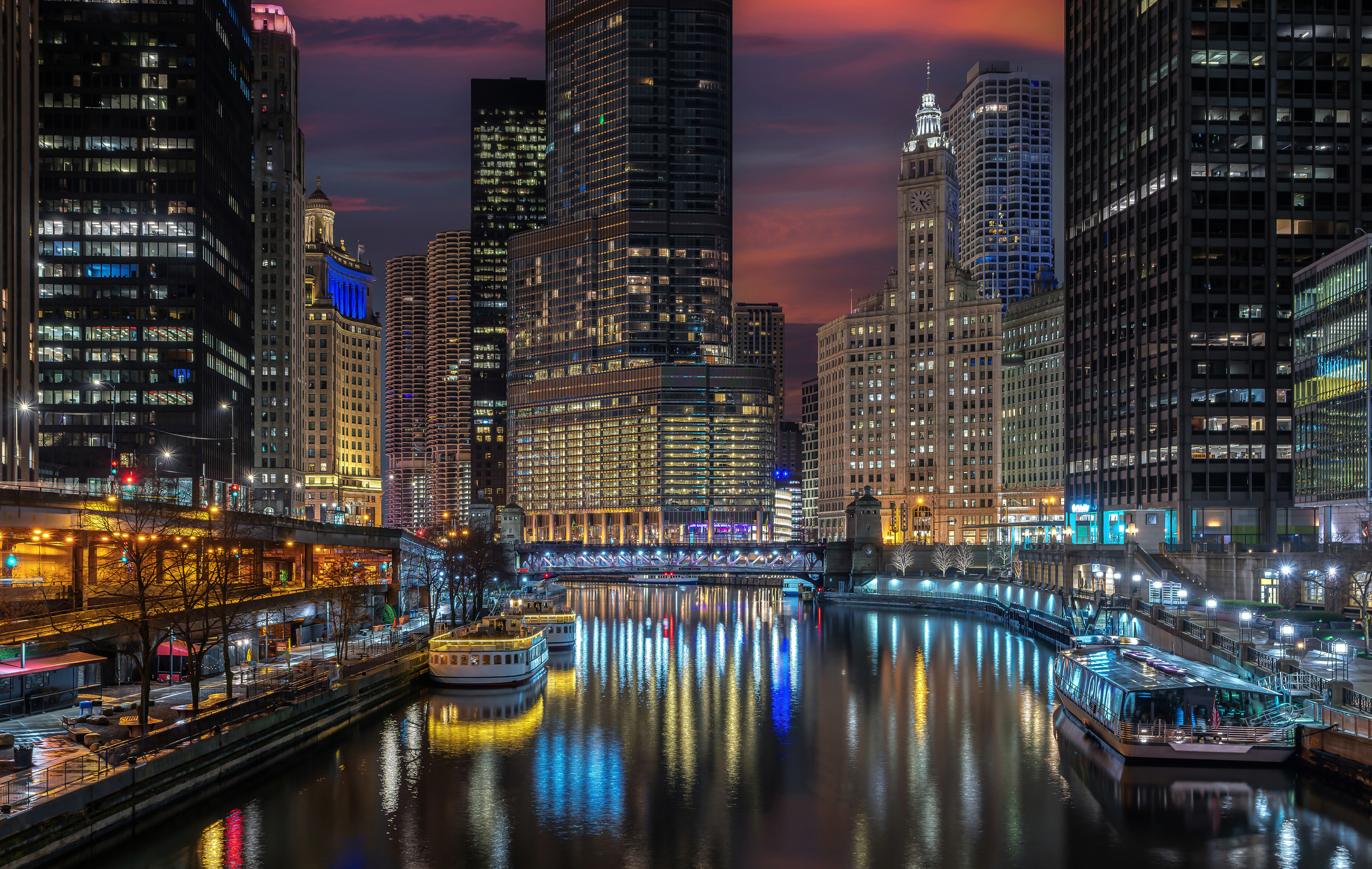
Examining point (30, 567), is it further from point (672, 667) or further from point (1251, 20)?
point (1251, 20)

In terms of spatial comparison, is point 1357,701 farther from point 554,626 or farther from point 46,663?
point 554,626

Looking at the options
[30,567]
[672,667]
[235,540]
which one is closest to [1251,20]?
[672,667]

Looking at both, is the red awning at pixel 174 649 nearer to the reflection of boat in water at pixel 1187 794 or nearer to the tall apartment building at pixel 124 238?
the reflection of boat in water at pixel 1187 794

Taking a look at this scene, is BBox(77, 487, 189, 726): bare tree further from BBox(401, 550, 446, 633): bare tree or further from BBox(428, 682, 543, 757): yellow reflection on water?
BBox(401, 550, 446, 633): bare tree

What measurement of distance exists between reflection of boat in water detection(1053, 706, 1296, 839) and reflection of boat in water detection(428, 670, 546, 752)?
1352 inches

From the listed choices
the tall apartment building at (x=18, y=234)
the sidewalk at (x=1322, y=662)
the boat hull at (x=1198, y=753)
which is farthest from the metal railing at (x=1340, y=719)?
the tall apartment building at (x=18, y=234)

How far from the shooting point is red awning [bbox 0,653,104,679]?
58.9m

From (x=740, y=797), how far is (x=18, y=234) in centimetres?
11894

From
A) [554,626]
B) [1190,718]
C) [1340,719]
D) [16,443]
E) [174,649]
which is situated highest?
[16,443]

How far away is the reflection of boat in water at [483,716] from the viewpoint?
244 ft

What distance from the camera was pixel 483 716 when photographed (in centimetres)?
8344

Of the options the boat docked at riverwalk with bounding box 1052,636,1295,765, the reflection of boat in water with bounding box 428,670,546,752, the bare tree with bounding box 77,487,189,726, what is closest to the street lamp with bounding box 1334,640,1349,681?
the boat docked at riverwalk with bounding box 1052,636,1295,765

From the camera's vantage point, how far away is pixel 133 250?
164500 millimetres

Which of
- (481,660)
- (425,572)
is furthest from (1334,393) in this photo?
(425,572)
